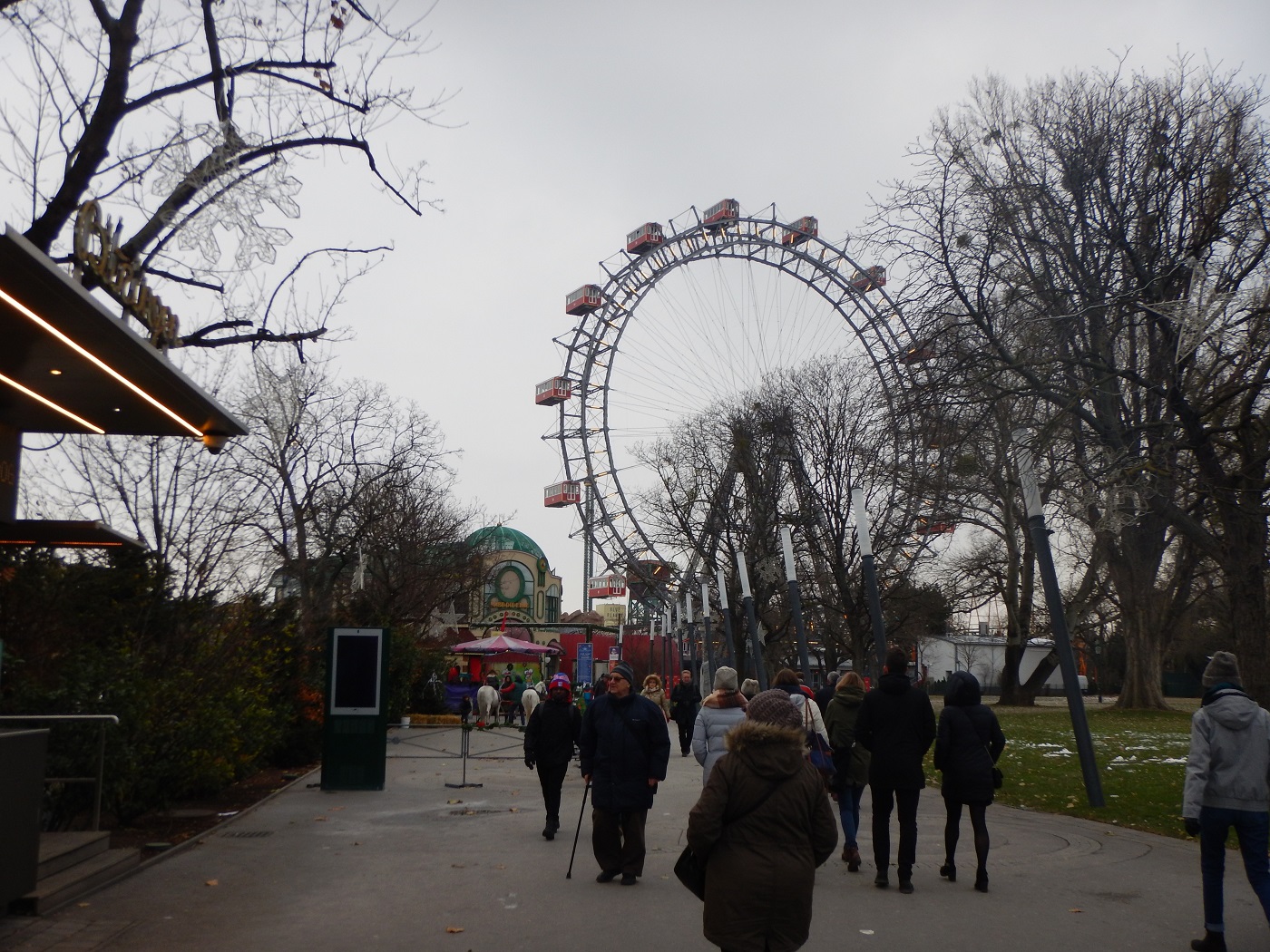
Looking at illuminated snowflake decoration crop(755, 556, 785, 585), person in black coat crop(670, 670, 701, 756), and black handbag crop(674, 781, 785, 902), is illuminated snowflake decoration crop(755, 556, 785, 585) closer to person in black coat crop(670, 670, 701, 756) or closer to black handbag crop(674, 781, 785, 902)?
person in black coat crop(670, 670, 701, 756)

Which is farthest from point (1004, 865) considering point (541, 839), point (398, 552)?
point (398, 552)

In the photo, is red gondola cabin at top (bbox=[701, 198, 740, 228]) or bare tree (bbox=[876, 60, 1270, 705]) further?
red gondola cabin at top (bbox=[701, 198, 740, 228])

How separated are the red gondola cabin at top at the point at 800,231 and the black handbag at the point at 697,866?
4815 centimetres

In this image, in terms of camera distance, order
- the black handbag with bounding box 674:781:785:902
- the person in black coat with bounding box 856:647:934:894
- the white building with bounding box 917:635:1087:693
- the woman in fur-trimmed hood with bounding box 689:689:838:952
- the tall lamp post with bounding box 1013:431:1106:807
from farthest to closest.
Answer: the white building with bounding box 917:635:1087:693, the tall lamp post with bounding box 1013:431:1106:807, the person in black coat with bounding box 856:647:934:894, the black handbag with bounding box 674:781:785:902, the woman in fur-trimmed hood with bounding box 689:689:838:952

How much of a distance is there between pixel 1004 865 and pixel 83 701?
8126mm

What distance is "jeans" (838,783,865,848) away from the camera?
33.7ft

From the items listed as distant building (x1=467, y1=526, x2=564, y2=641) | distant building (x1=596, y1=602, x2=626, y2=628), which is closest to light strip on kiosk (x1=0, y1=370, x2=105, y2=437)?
distant building (x1=467, y1=526, x2=564, y2=641)

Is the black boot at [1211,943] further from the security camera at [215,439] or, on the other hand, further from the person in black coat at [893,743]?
the security camera at [215,439]

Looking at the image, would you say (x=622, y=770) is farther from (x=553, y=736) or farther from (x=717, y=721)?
(x=553, y=736)

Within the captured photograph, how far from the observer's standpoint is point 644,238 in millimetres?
53312

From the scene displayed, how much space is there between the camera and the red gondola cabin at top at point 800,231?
170 feet

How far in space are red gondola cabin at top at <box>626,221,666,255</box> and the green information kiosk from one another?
125 feet

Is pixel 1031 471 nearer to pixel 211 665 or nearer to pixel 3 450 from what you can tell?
pixel 211 665

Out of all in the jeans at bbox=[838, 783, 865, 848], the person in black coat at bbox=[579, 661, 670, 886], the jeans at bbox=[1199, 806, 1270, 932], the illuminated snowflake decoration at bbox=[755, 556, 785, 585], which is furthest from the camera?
the illuminated snowflake decoration at bbox=[755, 556, 785, 585]
